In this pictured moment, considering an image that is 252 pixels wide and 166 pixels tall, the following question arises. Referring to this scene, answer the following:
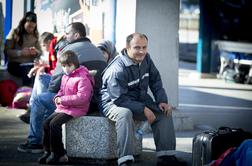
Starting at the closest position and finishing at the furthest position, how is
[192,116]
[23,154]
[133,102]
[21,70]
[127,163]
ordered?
1. [127,163]
2. [133,102]
3. [23,154]
4. [192,116]
5. [21,70]

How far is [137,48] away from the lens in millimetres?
7375

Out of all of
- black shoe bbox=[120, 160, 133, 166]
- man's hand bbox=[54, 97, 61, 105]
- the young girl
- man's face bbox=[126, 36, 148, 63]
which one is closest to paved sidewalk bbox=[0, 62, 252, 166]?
the young girl

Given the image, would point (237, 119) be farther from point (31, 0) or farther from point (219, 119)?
point (31, 0)

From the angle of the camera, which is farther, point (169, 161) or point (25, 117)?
point (25, 117)

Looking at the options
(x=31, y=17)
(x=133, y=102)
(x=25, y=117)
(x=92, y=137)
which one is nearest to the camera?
(x=133, y=102)

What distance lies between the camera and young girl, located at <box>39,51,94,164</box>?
739 cm

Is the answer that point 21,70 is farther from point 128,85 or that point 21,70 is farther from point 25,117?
point 128,85

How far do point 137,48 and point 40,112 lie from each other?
56.2 inches

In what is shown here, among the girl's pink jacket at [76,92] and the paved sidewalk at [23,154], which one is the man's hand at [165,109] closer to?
the paved sidewalk at [23,154]

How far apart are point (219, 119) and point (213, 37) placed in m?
7.99

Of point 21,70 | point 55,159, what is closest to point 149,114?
point 55,159

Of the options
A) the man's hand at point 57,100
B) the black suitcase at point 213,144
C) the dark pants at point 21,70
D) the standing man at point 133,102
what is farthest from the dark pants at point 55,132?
the dark pants at point 21,70

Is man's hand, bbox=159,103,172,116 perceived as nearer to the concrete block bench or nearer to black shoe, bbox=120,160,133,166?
the concrete block bench

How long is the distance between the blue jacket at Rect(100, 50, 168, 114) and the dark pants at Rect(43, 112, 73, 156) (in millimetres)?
456
